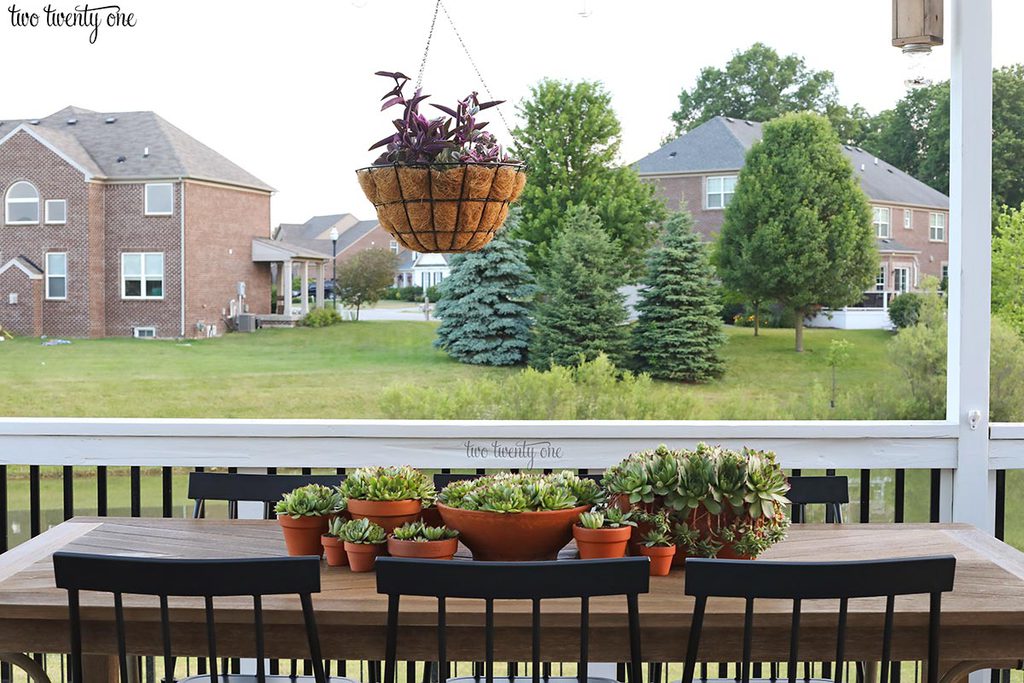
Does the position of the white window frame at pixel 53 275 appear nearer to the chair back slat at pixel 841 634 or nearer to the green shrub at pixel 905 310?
the green shrub at pixel 905 310

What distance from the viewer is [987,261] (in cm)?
290

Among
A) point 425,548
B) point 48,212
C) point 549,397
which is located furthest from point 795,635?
point 48,212

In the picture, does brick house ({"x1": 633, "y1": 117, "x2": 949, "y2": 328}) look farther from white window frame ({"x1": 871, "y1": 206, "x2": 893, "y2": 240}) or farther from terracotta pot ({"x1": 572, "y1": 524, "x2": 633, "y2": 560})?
terracotta pot ({"x1": 572, "y1": 524, "x2": 633, "y2": 560})

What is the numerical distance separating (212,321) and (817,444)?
1797 centimetres

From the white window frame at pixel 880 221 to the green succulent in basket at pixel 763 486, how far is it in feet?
62.0

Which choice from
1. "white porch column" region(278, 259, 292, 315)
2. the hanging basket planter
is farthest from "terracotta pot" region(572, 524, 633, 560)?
"white porch column" region(278, 259, 292, 315)

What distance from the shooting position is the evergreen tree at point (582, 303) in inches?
725

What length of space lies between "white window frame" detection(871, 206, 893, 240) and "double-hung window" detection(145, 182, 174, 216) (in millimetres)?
12512

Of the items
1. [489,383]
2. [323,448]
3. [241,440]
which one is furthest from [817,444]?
[489,383]

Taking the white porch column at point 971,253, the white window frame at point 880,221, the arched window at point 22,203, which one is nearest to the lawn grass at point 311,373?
the white window frame at point 880,221

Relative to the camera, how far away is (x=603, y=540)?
188 cm

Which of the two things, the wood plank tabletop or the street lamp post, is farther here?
the street lamp post

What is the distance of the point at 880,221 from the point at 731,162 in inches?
127

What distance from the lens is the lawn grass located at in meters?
19.1
